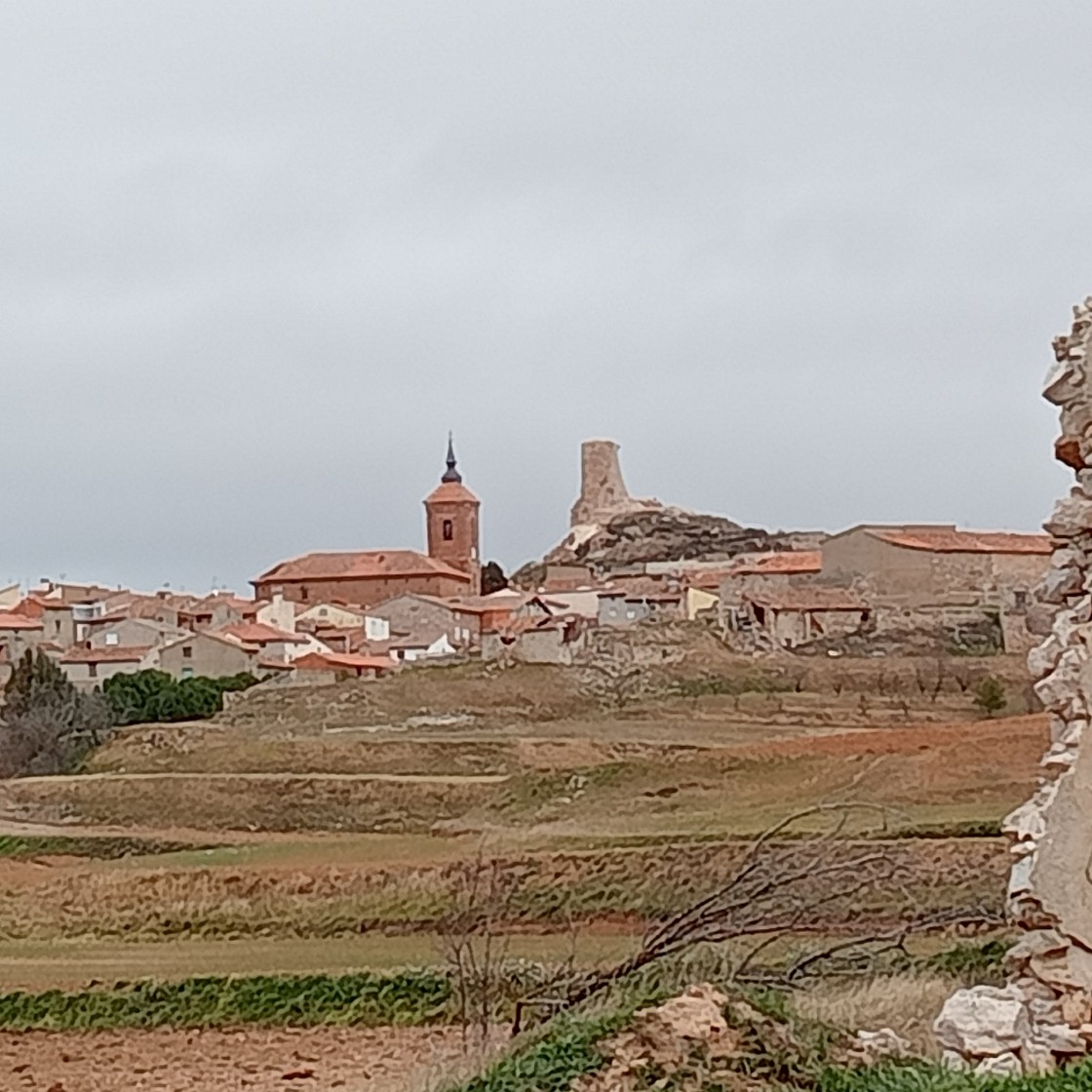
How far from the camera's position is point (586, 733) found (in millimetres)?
35562

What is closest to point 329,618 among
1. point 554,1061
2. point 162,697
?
point 162,697

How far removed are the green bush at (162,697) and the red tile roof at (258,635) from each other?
224 inches

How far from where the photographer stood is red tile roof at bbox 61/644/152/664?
166 ft

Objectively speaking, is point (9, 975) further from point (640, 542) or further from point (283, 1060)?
point (640, 542)

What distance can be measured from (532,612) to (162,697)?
16.1 m

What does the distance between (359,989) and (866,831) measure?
24.7 ft

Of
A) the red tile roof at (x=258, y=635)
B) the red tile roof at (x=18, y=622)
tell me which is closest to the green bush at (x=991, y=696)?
the red tile roof at (x=258, y=635)

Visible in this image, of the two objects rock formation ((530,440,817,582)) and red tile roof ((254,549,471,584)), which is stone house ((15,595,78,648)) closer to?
red tile roof ((254,549,471,584))

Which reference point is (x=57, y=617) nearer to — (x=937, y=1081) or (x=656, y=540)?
(x=656, y=540)

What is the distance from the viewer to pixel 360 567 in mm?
73500

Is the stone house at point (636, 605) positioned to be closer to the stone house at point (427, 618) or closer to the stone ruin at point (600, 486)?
the stone house at point (427, 618)

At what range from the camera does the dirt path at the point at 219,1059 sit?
10984 millimetres

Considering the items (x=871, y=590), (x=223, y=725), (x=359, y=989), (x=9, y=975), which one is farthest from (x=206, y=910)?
(x=871, y=590)

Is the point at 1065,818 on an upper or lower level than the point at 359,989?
upper
